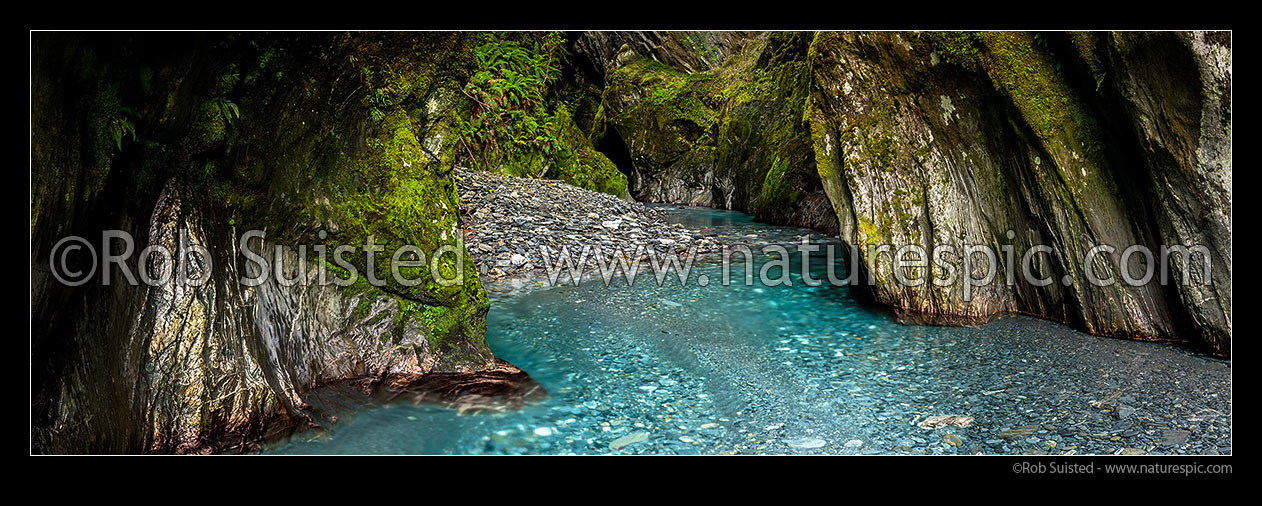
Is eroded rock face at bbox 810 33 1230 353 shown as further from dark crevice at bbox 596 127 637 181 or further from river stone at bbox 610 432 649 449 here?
dark crevice at bbox 596 127 637 181

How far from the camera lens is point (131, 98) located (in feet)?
10.5

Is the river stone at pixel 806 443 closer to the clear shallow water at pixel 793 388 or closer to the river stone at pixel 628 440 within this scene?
the clear shallow water at pixel 793 388

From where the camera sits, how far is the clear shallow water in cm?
421

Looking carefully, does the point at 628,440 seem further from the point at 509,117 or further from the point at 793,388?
the point at 509,117

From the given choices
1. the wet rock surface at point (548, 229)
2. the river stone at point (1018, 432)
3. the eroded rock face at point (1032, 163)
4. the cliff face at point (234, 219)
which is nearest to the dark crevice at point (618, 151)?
the wet rock surface at point (548, 229)

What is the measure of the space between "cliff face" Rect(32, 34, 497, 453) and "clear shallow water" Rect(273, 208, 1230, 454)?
1.90ft

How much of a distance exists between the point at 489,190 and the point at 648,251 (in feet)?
13.3

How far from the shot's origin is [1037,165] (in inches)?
243

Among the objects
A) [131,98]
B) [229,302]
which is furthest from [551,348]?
[131,98]

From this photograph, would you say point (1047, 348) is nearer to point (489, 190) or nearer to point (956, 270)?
point (956, 270)

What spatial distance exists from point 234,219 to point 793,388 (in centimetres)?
402

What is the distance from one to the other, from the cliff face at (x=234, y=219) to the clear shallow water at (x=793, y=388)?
0.58 m

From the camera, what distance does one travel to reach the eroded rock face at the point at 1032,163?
16.4 ft

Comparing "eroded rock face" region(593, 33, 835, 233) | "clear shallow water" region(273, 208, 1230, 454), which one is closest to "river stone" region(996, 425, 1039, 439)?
"clear shallow water" region(273, 208, 1230, 454)
